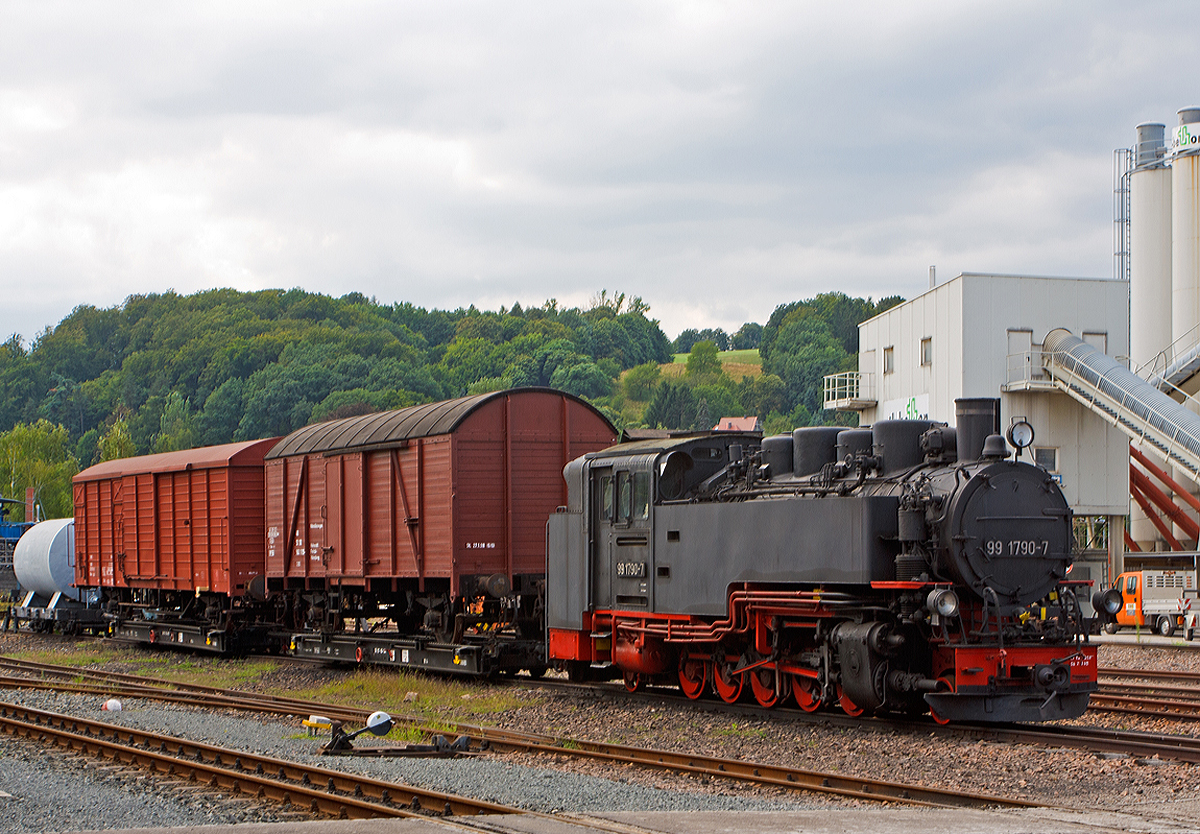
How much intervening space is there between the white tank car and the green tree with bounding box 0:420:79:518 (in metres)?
50.8

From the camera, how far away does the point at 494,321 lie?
16538cm

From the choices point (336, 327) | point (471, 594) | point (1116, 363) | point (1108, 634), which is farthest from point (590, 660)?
point (336, 327)

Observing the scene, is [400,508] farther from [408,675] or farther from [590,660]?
[590,660]

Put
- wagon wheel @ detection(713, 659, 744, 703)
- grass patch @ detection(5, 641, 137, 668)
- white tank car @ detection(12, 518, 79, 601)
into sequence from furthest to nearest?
white tank car @ detection(12, 518, 79, 601)
grass patch @ detection(5, 641, 137, 668)
wagon wheel @ detection(713, 659, 744, 703)

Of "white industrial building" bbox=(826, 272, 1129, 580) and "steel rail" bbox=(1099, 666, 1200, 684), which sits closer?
"steel rail" bbox=(1099, 666, 1200, 684)

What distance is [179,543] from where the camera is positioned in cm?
2547

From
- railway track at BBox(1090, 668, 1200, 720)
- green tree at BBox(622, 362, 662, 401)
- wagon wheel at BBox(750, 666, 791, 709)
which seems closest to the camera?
wagon wheel at BBox(750, 666, 791, 709)

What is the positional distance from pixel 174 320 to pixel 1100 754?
6113 inches

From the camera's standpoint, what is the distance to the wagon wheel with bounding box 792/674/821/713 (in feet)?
43.7

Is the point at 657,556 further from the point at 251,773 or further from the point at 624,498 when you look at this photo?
the point at 251,773

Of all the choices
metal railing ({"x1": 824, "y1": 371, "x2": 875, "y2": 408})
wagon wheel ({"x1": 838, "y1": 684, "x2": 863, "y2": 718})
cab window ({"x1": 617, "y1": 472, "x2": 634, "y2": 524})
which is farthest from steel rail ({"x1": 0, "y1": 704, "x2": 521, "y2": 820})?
metal railing ({"x1": 824, "y1": 371, "x2": 875, "y2": 408})

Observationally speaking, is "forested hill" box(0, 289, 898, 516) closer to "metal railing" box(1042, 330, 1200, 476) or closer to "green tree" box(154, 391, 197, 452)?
"green tree" box(154, 391, 197, 452)

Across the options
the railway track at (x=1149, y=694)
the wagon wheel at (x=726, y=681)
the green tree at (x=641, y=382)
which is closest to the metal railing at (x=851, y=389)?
the railway track at (x=1149, y=694)

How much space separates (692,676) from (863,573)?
147 inches
